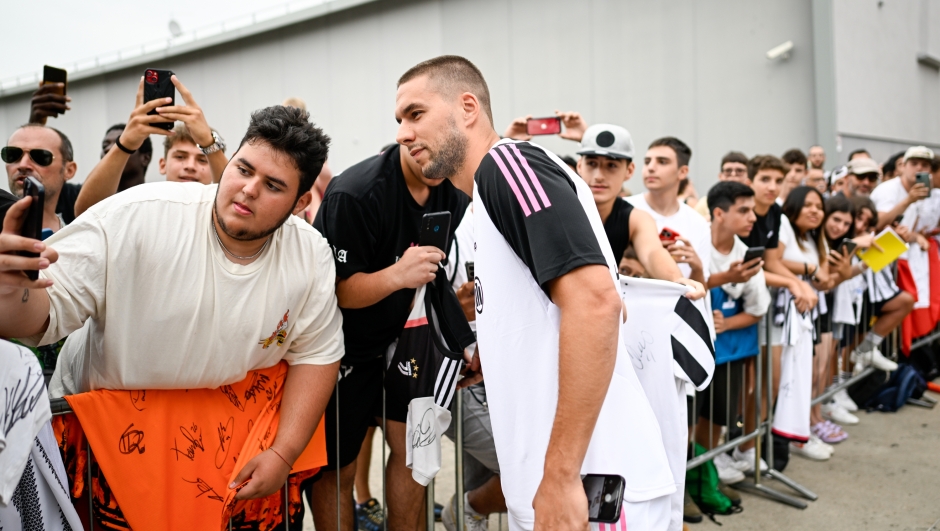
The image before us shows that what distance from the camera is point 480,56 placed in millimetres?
15930

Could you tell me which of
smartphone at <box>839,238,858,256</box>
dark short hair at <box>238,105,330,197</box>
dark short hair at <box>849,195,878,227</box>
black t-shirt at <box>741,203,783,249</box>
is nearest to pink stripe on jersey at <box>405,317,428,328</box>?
dark short hair at <box>238,105,330,197</box>

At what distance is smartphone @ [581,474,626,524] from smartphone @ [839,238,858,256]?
5091mm

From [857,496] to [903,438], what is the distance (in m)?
1.61

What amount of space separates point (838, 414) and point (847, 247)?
159 centimetres

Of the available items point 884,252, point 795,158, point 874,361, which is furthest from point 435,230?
point 795,158

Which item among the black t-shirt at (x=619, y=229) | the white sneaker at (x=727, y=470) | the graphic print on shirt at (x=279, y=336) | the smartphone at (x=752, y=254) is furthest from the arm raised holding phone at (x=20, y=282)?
the white sneaker at (x=727, y=470)

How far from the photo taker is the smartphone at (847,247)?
5849 millimetres

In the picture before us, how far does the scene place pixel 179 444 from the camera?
2.38m

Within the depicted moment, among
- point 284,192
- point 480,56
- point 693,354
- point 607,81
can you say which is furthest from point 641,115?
point 284,192

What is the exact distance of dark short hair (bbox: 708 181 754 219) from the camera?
15.2 ft

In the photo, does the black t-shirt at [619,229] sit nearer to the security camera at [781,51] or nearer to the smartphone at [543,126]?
the smartphone at [543,126]

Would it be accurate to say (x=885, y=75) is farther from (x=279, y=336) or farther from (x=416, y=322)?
(x=279, y=336)

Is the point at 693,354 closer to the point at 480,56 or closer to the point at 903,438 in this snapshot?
the point at 903,438

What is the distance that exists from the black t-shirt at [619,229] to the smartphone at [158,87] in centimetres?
237
